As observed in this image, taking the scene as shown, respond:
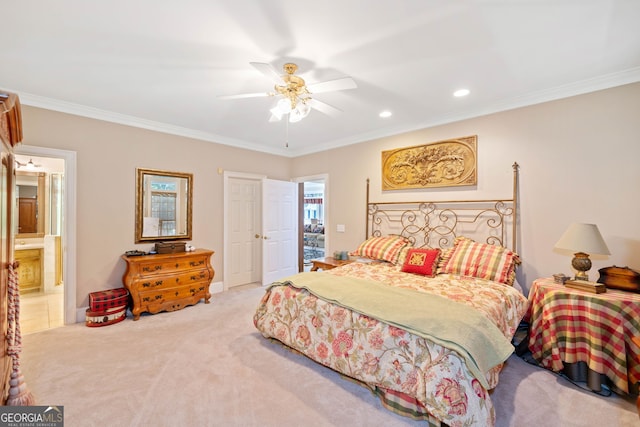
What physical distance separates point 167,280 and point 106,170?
1639 millimetres

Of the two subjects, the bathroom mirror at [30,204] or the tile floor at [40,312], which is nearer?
the tile floor at [40,312]

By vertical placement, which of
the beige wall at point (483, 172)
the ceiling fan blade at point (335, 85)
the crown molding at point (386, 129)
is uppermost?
the crown molding at point (386, 129)

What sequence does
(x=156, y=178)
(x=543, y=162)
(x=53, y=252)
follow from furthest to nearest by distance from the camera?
(x=53, y=252)
(x=156, y=178)
(x=543, y=162)

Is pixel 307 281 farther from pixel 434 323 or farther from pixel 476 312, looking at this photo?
pixel 476 312

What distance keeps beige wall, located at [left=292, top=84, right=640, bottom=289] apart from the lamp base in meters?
0.38

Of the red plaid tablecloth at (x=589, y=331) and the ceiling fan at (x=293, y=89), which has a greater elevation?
the ceiling fan at (x=293, y=89)

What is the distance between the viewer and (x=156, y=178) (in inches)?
158

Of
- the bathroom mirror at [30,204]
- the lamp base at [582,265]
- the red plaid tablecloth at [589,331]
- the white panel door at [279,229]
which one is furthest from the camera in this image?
the white panel door at [279,229]

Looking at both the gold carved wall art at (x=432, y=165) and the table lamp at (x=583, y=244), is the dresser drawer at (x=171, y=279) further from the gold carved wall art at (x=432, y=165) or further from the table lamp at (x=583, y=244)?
the table lamp at (x=583, y=244)

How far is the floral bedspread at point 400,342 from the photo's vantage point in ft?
5.36

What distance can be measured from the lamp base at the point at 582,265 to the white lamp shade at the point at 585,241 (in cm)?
18

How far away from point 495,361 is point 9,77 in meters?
4.74

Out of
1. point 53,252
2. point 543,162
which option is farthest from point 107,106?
point 543,162


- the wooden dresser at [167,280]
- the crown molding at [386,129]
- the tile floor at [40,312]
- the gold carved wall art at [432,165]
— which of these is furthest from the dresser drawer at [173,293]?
the gold carved wall art at [432,165]
